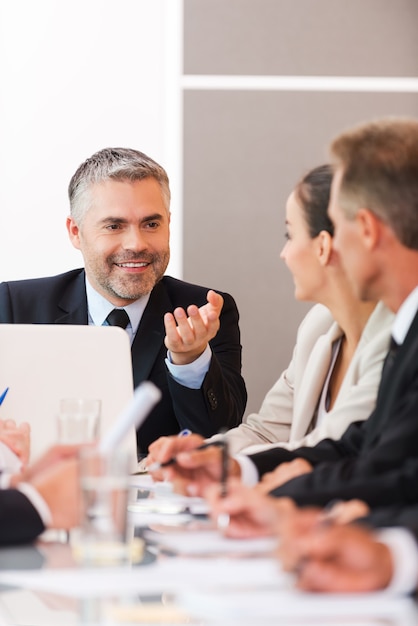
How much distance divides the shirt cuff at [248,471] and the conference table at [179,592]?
1.75 feet

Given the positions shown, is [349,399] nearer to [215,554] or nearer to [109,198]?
[215,554]

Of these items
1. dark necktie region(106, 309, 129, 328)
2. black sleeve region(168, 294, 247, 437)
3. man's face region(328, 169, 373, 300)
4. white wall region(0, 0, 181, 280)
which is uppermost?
white wall region(0, 0, 181, 280)

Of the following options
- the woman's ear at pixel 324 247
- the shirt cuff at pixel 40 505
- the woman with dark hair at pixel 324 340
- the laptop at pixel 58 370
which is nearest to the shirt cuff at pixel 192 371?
the woman with dark hair at pixel 324 340

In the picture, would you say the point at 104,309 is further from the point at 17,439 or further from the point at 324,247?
the point at 17,439

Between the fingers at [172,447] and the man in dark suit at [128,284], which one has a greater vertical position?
the man in dark suit at [128,284]

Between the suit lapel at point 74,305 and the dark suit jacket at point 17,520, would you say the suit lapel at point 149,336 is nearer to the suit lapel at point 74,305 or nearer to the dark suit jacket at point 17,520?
the suit lapel at point 74,305

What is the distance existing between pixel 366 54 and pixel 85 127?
50.3 inches

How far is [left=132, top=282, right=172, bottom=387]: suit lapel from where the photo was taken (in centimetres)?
338

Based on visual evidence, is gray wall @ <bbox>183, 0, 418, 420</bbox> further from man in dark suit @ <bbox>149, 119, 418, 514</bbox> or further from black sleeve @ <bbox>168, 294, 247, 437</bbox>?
man in dark suit @ <bbox>149, 119, 418, 514</bbox>

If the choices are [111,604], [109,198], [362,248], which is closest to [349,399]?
[362,248]

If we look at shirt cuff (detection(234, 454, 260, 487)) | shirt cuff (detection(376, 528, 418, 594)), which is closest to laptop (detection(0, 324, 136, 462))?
shirt cuff (detection(234, 454, 260, 487))

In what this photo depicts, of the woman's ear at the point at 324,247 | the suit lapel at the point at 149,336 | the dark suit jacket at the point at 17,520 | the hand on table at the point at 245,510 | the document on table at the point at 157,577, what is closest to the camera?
the document on table at the point at 157,577

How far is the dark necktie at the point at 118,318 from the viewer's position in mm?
3512

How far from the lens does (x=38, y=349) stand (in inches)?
102
